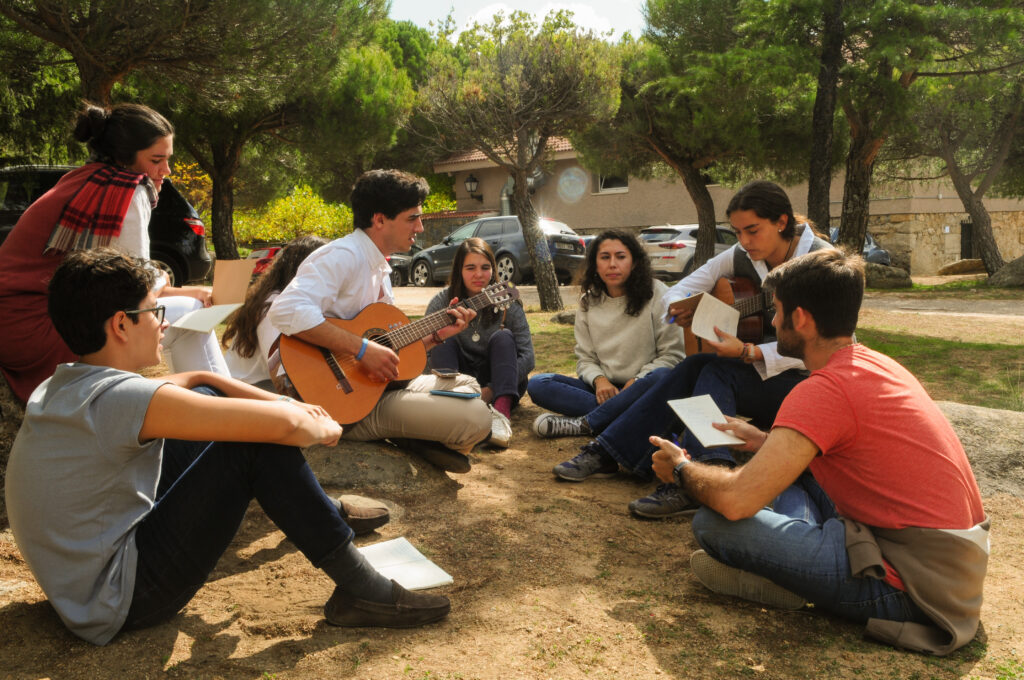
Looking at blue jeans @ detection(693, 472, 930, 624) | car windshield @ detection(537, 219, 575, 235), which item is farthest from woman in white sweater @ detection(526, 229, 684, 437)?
car windshield @ detection(537, 219, 575, 235)

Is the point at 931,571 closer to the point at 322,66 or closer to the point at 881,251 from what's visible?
the point at 322,66

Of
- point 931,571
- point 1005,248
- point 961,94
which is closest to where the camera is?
point 931,571

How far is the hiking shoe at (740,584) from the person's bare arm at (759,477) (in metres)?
0.32

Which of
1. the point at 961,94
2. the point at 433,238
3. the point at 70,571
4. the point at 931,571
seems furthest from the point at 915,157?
the point at 70,571

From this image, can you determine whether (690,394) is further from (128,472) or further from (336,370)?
(128,472)

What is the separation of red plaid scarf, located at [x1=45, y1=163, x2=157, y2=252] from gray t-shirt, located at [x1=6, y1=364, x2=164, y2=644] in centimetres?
116

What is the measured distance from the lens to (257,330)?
4.00 m

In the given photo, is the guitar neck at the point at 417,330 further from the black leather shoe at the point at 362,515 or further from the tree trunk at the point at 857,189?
the tree trunk at the point at 857,189

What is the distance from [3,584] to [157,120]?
181cm

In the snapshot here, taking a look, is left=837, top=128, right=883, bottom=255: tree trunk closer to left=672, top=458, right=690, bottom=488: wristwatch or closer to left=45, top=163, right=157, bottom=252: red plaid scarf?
left=672, top=458, right=690, bottom=488: wristwatch

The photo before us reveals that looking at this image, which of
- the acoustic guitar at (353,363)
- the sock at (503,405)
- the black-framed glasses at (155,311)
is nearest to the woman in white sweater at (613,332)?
the sock at (503,405)

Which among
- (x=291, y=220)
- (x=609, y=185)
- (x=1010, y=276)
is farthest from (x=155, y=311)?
(x=291, y=220)

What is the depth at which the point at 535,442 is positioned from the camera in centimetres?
485

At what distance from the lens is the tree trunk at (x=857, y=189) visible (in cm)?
1130
